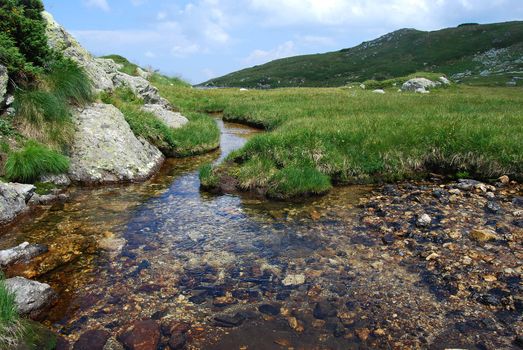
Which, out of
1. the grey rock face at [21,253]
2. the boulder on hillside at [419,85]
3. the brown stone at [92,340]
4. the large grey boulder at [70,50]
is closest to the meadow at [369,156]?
the grey rock face at [21,253]

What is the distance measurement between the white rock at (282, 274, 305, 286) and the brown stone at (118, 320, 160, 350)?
99.1 inches

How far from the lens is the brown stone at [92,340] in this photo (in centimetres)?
553

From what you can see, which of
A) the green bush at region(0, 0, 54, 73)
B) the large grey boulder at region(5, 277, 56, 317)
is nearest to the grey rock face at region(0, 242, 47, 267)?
the large grey boulder at region(5, 277, 56, 317)

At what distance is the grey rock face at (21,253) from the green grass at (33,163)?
3937mm

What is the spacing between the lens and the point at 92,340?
567 centimetres

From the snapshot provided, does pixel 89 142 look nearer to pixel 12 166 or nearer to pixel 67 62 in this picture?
pixel 12 166

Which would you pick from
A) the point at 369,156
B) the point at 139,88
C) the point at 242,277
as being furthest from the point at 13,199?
the point at 139,88

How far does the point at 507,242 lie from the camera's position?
8.42 metres

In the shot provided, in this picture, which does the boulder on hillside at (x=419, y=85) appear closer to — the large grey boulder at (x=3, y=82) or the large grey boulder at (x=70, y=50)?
the large grey boulder at (x=70, y=50)

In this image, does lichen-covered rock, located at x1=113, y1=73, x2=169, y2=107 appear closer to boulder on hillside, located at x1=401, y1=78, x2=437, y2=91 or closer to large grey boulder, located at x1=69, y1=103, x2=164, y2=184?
large grey boulder, located at x1=69, y1=103, x2=164, y2=184

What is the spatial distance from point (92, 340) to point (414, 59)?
162389mm

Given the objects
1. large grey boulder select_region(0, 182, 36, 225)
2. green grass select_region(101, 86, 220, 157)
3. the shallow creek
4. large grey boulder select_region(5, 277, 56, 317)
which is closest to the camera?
the shallow creek

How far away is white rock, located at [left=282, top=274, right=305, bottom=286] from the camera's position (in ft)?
23.8

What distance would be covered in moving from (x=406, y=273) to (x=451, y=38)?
171 metres
